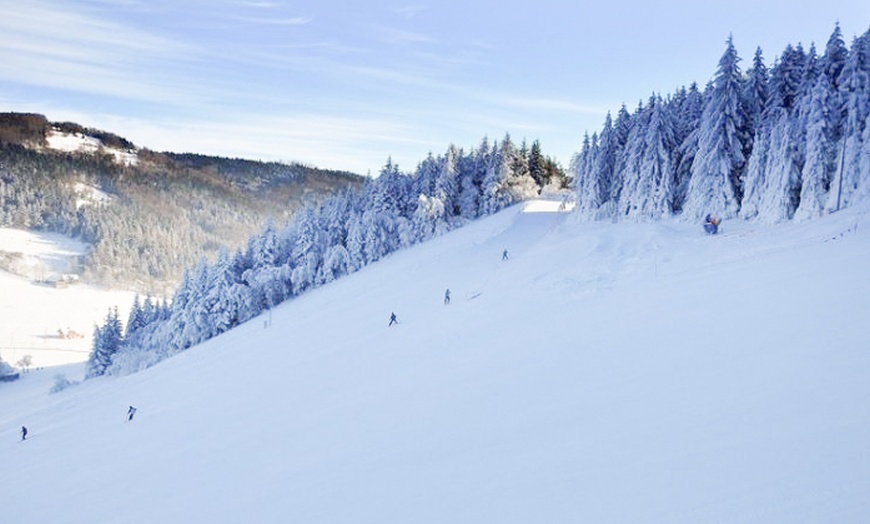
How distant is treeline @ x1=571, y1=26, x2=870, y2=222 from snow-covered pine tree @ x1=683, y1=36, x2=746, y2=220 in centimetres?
8

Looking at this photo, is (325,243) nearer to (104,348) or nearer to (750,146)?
(104,348)

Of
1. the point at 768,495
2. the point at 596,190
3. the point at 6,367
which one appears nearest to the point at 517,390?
the point at 768,495

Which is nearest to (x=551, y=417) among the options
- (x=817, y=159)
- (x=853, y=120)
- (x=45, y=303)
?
(x=817, y=159)

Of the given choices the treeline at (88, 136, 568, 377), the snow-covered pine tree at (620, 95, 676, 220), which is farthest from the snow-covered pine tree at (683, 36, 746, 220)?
the treeline at (88, 136, 568, 377)

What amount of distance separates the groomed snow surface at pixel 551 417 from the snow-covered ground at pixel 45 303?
8476 cm

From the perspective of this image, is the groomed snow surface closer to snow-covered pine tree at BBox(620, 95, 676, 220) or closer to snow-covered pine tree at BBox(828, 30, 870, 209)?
snow-covered pine tree at BBox(828, 30, 870, 209)

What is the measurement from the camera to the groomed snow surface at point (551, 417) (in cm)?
672

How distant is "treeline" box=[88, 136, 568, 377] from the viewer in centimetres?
5397

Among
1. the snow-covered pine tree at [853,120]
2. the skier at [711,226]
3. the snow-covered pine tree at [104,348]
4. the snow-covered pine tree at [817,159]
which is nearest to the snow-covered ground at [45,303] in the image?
the snow-covered pine tree at [104,348]

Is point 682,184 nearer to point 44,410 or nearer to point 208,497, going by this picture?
point 208,497

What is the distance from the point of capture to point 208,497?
11.1 metres

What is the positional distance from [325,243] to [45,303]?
324 ft

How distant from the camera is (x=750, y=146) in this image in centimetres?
4231

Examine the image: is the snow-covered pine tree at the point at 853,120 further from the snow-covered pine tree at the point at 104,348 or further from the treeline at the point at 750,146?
the snow-covered pine tree at the point at 104,348
